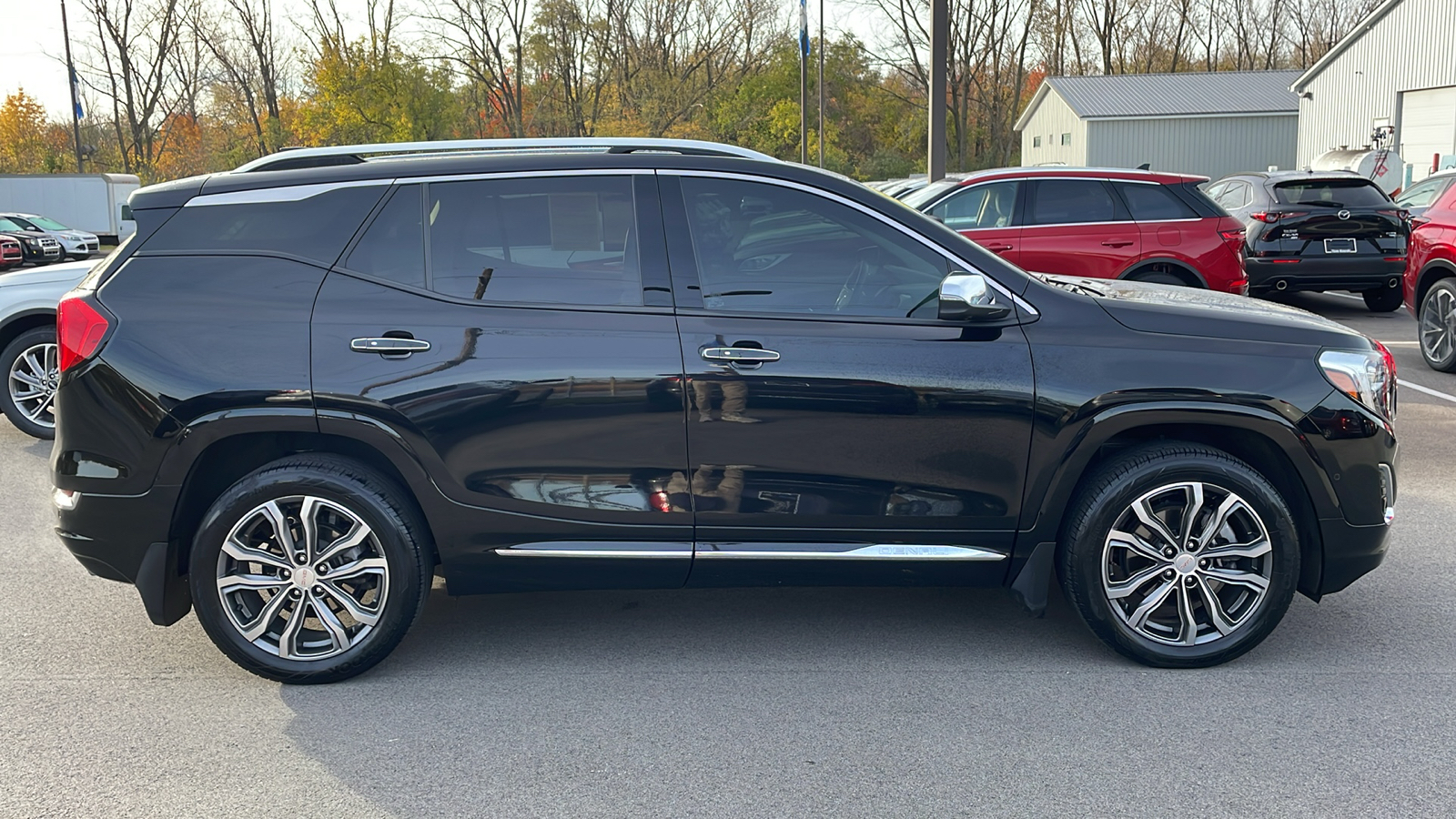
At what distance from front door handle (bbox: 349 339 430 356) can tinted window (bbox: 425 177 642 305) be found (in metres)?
0.27

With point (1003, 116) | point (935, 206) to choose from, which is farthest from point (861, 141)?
point (935, 206)

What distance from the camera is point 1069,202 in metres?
10.5

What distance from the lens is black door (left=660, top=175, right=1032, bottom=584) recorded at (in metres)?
3.91

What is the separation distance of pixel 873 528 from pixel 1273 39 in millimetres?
71266

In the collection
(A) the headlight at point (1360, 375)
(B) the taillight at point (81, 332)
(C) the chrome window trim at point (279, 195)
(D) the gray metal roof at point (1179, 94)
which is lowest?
(A) the headlight at point (1360, 375)

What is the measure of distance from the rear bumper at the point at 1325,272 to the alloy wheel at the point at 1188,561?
33.6 feet

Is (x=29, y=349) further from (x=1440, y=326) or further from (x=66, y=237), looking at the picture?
(x=66, y=237)

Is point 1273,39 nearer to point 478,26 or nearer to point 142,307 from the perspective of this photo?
point 478,26

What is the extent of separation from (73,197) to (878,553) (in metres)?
44.1

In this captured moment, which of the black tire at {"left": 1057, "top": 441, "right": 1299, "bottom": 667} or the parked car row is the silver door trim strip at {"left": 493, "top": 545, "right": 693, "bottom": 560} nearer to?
the black tire at {"left": 1057, "top": 441, "right": 1299, "bottom": 667}

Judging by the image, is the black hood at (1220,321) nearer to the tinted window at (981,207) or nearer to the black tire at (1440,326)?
the tinted window at (981,207)

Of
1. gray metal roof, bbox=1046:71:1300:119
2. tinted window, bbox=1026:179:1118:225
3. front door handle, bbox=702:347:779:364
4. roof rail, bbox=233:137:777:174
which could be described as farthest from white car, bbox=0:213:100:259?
gray metal roof, bbox=1046:71:1300:119

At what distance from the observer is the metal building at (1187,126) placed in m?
47.3

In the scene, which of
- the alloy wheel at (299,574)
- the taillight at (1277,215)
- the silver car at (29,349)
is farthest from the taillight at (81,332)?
the taillight at (1277,215)
